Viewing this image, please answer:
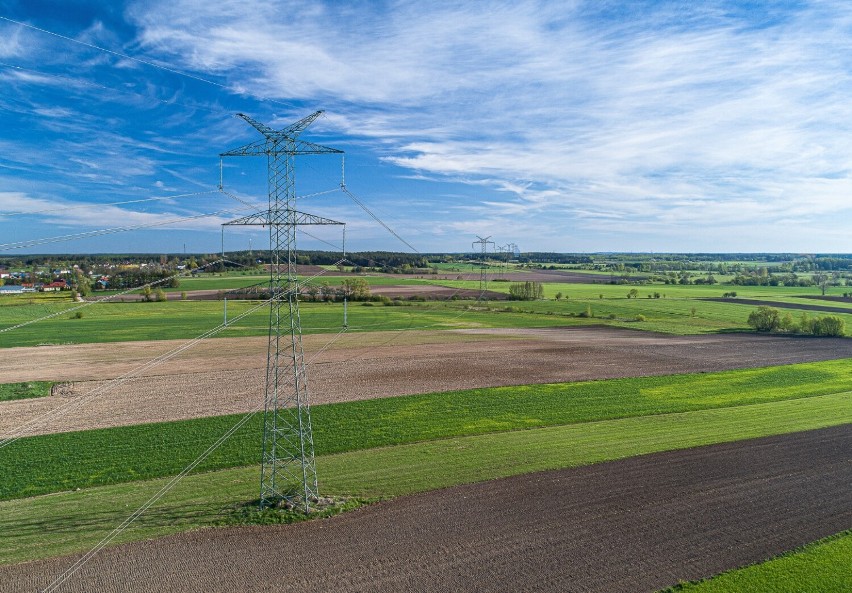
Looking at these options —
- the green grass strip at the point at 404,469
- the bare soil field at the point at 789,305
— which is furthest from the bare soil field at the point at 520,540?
the bare soil field at the point at 789,305

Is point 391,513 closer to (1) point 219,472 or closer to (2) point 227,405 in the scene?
(1) point 219,472

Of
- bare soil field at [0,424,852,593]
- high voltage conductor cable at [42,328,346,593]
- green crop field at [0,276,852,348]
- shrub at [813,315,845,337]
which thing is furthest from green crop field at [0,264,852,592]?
shrub at [813,315,845,337]

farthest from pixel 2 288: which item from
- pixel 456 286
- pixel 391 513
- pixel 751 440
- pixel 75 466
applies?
pixel 751 440

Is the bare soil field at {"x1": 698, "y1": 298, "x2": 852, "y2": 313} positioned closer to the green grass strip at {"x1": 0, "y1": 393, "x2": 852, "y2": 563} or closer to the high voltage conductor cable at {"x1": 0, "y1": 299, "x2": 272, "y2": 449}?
the green grass strip at {"x1": 0, "y1": 393, "x2": 852, "y2": 563}

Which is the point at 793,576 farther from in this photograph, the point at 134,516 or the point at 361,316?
the point at 361,316

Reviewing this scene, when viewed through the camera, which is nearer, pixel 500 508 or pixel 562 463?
pixel 500 508

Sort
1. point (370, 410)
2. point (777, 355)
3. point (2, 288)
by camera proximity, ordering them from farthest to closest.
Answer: point (2, 288)
point (777, 355)
point (370, 410)

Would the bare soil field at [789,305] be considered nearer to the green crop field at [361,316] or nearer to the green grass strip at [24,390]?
the green crop field at [361,316]
